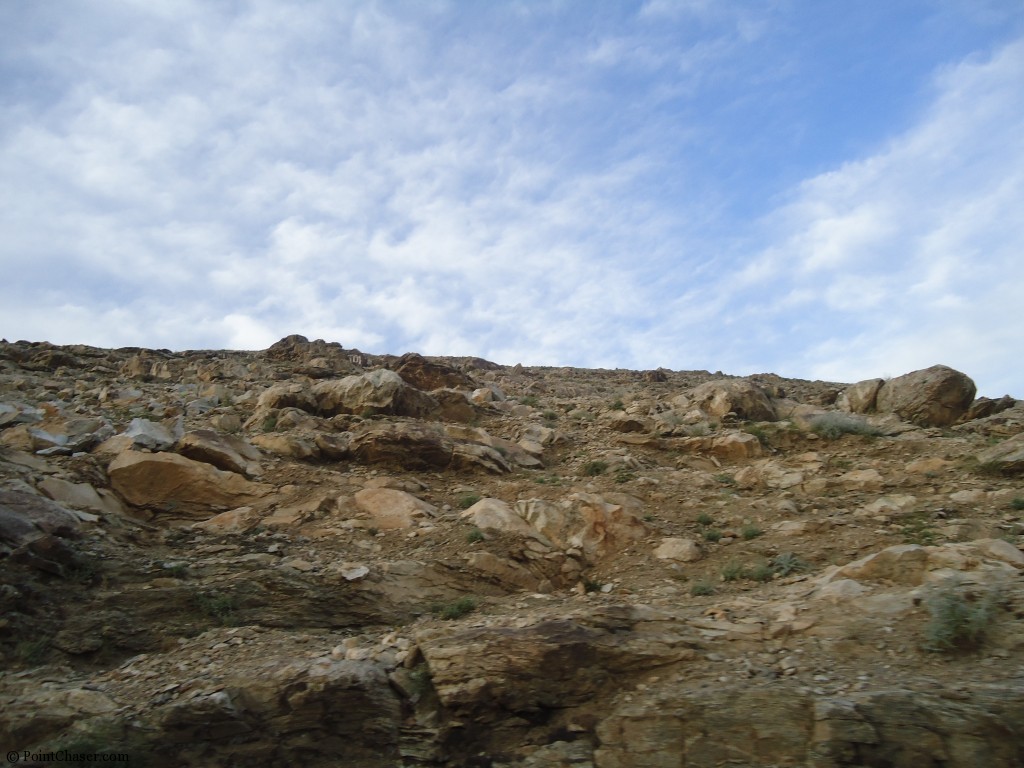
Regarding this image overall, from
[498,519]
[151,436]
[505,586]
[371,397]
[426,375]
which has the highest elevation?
[426,375]

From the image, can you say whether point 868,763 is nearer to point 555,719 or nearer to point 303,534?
point 555,719

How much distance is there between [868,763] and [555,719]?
2350 millimetres

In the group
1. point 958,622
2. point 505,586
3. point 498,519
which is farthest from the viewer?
point 498,519

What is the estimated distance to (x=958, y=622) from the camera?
566 centimetres

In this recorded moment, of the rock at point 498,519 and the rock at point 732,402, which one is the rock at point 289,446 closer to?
the rock at point 498,519

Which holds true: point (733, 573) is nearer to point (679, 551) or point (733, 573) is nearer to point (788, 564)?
point (788, 564)

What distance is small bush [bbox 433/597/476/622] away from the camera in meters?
7.28

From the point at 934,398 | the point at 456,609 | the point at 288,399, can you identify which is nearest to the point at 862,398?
the point at 934,398

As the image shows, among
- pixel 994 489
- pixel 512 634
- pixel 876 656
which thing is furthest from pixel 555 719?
pixel 994 489

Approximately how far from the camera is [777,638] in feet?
20.3

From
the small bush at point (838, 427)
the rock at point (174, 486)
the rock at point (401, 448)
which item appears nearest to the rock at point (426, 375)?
the rock at point (401, 448)

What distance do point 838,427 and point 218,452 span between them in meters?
10.1

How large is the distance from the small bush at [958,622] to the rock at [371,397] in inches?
363

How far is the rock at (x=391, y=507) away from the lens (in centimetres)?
903
